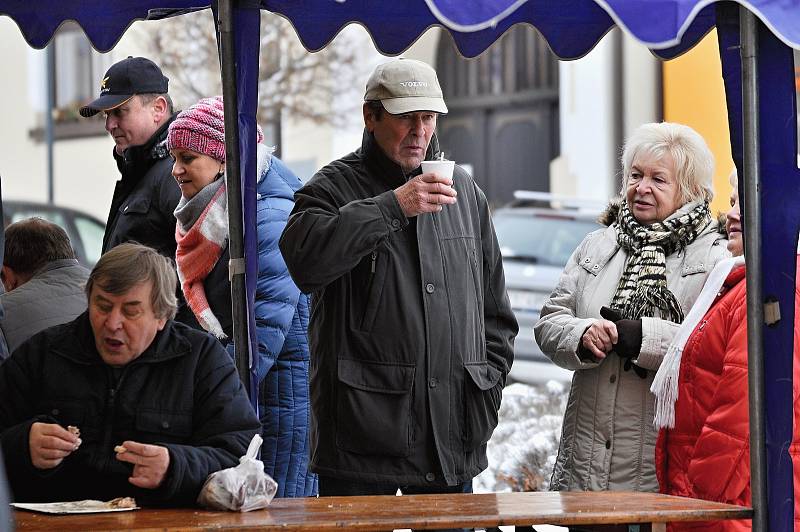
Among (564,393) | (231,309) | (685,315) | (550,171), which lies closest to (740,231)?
(685,315)

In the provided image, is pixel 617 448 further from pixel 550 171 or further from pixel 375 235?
pixel 550 171

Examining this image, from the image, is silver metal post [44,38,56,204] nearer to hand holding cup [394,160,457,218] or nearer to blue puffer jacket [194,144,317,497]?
blue puffer jacket [194,144,317,497]

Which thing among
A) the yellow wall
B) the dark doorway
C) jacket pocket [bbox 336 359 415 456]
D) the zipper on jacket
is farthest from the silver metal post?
the zipper on jacket

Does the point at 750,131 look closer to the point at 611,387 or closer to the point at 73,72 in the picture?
the point at 611,387

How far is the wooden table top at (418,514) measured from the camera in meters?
3.27

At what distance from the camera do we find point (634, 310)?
444cm

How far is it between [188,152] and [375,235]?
922 millimetres

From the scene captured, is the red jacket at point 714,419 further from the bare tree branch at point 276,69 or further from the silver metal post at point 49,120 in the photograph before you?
the silver metal post at point 49,120

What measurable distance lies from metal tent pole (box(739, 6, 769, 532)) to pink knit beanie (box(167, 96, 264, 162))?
5.49ft

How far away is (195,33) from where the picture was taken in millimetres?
16141

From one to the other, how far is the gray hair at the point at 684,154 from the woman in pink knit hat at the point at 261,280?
1.21 m

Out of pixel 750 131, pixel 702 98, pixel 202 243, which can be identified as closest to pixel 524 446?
pixel 202 243

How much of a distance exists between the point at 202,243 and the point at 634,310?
145cm

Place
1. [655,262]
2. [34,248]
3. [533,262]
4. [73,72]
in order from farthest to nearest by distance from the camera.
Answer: [73,72] < [533,262] < [34,248] < [655,262]
